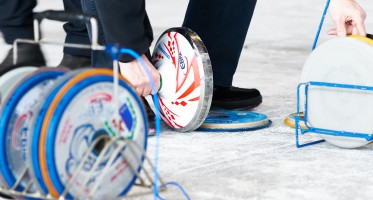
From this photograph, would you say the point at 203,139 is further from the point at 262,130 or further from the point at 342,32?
the point at 342,32

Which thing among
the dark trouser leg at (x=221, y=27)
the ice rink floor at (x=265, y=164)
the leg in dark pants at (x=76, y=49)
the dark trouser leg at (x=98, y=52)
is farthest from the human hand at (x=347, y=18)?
the leg in dark pants at (x=76, y=49)

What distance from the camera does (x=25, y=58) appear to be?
1738 millimetres

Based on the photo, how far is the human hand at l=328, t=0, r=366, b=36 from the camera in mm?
2229

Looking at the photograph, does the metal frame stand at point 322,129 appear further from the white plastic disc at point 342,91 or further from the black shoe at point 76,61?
the black shoe at point 76,61

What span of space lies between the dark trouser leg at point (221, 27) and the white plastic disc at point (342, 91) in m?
0.52

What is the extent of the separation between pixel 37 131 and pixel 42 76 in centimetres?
18

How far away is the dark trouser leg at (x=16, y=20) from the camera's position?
236cm

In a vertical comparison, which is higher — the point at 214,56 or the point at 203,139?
the point at 214,56

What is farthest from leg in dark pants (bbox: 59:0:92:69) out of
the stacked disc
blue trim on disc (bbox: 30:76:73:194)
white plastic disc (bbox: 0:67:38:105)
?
blue trim on disc (bbox: 30:76:73:194)

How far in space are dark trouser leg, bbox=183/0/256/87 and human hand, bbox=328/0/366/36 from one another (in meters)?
0.47

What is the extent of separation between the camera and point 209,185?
183 centimetres

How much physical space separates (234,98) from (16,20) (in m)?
0.82

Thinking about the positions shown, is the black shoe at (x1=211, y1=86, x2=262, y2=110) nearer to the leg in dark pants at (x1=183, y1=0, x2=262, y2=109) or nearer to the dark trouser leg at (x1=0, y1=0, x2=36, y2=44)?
the leg in dark pants at (x1=183, y1=0, x2=262, y2=109)

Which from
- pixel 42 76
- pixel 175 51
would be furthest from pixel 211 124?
pixel 42 76
